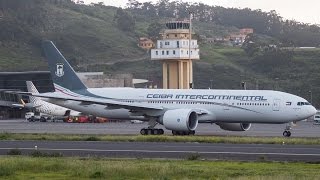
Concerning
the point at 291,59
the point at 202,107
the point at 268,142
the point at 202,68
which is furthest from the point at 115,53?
the point at 268,142

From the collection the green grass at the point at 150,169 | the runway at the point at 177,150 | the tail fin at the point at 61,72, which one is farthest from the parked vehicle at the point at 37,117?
the green grass at the point at 150,169

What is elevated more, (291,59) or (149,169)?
(291,59)

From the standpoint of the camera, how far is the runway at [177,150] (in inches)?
1547

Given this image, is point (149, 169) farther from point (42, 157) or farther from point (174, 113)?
point (174, 113)

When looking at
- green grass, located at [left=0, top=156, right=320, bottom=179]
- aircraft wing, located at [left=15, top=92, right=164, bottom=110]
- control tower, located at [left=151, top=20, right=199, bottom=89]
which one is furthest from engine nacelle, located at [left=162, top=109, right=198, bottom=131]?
control tower, located at [left=151, top=20, right=199, bottom=89]

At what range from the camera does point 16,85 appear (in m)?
121

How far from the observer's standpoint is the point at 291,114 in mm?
60062

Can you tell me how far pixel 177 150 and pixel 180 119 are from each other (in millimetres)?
17227

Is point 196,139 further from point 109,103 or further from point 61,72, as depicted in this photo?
point 61,72

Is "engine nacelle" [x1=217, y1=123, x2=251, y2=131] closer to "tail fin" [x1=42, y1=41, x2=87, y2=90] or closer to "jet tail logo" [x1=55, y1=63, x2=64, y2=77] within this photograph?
"tail fin" [x1=42, y1=41, x2=87, y2=90]

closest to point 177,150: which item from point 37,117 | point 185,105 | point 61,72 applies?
point 185,105

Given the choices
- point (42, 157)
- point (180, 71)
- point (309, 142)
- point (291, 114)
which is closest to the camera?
point (42, 157)

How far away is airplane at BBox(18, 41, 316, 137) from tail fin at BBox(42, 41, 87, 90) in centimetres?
4

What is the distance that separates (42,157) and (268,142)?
621 inches
